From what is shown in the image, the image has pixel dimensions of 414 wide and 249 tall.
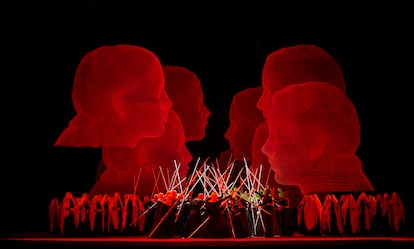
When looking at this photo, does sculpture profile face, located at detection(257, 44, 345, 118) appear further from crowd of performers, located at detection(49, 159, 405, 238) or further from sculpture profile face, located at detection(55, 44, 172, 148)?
sculpture profile face, located at detection(55, 44, 172, 148)

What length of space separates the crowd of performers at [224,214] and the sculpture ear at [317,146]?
91 centimetres

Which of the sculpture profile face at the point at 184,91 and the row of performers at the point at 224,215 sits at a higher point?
the sculpture profile face at the point at 184,91

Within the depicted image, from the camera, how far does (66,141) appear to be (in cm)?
911

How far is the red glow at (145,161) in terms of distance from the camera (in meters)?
9.51

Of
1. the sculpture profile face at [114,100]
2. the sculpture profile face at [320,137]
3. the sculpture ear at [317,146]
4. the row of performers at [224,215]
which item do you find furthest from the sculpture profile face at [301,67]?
the sculpture profile face at [114,100]

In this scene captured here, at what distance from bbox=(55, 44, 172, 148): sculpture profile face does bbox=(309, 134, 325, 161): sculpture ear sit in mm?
2361

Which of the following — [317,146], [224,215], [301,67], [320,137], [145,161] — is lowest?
[224,215]

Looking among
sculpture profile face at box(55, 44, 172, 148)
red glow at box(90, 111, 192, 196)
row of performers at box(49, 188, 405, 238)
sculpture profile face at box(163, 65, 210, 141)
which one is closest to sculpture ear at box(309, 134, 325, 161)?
row of performers at box(49, 188, 405, 238)

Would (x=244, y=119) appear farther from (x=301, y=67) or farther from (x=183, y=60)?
(x=301, y=67)

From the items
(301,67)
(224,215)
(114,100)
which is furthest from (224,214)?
(301,67)

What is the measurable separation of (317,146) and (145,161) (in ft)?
9.05

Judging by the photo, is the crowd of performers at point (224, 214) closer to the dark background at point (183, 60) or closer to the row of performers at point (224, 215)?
the row of performers at point (224, 215)

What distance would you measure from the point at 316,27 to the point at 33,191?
600 centimetres

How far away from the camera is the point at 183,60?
11.7 meters
